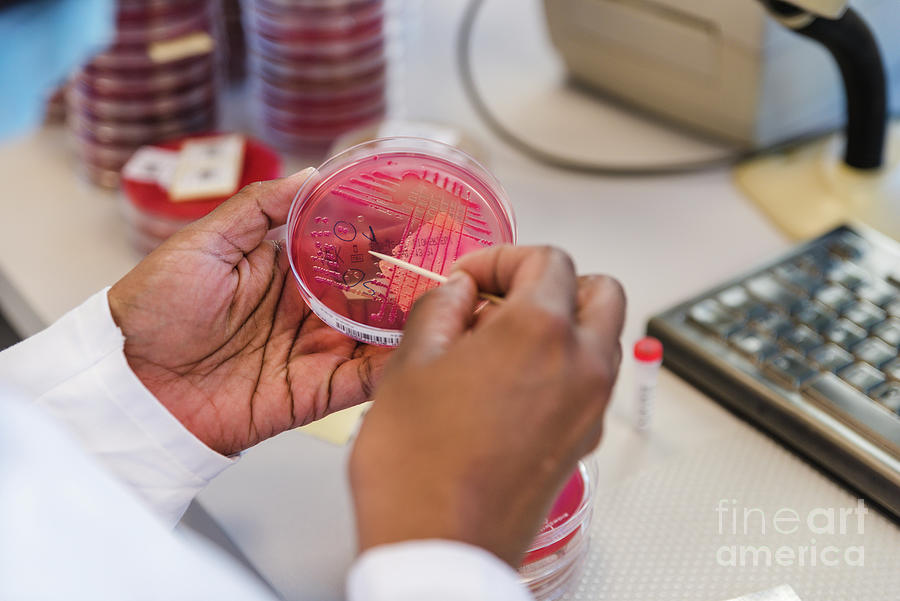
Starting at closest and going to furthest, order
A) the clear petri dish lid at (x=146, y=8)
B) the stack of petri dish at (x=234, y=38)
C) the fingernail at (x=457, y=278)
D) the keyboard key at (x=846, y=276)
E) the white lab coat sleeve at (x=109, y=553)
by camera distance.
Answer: the white lab coat sleeve at (x=109, y=553) < the fingernail at (x=457, y=278) < the keyboard key at (x=846, y=276) < the clear petri dish lid at (x=146, y=8) < the stack of petri dish at (x=234, y=38)

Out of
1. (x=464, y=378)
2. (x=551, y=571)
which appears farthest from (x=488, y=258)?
(x=551, y=571)

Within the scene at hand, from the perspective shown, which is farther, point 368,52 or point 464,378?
point 368,52

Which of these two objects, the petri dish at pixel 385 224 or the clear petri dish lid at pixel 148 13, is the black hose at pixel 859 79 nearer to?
the petri dish at pixel 385 224

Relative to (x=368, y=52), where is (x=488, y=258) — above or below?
above

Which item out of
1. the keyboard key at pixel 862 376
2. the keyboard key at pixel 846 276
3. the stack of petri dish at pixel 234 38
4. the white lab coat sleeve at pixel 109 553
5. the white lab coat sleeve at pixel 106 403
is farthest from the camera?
the stack of petri dish at pixel 234 38

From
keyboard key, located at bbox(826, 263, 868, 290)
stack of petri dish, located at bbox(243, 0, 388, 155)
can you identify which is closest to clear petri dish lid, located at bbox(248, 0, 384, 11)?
stack of petri dish, located at bbox(243, 0, 388, 155)

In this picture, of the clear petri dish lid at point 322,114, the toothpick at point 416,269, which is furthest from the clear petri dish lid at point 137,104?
the toothpick at point 416,269

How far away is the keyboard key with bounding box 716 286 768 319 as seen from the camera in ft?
3.07

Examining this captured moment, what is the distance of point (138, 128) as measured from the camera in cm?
125

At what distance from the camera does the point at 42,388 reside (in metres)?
0.73

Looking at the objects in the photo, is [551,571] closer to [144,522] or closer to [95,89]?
[144,522]

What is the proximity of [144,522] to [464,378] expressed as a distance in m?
0.20

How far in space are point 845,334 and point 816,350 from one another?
39mm

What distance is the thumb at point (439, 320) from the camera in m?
0.57
